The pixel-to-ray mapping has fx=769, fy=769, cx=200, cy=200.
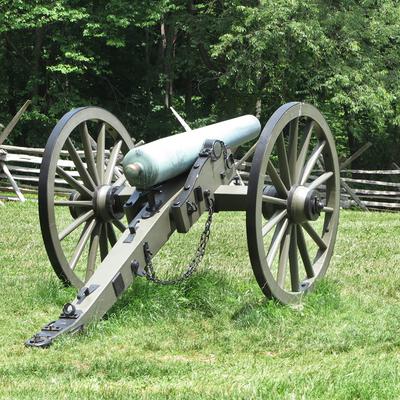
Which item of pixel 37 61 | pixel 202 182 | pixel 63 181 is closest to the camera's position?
pixel 202 182

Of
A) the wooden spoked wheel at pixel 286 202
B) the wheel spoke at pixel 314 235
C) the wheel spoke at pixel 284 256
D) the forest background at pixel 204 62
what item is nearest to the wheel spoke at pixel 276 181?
the wooden spoked wheel at pixel 286 202

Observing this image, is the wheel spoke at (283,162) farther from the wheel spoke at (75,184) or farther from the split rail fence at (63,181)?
the split rail fence at (63,181)

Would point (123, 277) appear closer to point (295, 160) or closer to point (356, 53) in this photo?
point (295, 160)

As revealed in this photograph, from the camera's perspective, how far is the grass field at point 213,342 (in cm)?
400

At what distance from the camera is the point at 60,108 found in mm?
21609

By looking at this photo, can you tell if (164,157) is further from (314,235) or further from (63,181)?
(63,181)

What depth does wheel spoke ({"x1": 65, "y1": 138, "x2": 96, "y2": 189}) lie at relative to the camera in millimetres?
6328

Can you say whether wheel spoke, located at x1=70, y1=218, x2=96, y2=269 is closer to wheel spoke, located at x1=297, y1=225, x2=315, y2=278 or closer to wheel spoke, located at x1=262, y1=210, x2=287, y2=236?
wheel spoke, located at x1=262, y1=210, x2=287, y2=236

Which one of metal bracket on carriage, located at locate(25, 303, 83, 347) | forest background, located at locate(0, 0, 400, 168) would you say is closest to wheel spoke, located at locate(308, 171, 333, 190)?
metal bracket on carriage, located at locate(25, 303, 83, 347)

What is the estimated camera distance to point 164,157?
5500 millimetres

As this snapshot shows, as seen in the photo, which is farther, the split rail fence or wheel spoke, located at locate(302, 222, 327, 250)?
the split rail fence

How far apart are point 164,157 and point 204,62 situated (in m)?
18.2

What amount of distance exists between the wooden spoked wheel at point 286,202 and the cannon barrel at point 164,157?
0.59 meters

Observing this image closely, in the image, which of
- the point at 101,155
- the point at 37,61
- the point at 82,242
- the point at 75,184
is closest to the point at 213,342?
the point at 82,242
